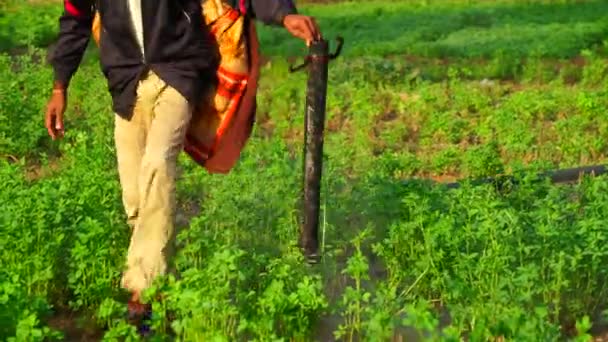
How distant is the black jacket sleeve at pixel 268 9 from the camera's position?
18.8ft

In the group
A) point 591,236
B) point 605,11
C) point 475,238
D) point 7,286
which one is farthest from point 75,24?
point 605,11

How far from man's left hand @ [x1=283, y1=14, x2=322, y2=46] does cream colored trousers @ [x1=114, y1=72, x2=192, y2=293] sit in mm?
565

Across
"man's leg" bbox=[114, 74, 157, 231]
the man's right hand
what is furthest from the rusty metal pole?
the man's right hand

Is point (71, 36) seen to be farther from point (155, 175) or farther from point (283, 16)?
point (283, 16)

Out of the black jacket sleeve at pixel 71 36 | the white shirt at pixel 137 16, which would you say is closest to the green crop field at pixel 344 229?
the black jacket sleeve at pixel 71 36

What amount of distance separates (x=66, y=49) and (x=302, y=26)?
1.12m

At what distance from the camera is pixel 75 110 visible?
38.2ft

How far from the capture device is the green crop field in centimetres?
527

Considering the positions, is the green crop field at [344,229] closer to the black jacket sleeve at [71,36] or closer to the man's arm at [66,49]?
the man's arm at [66,49]

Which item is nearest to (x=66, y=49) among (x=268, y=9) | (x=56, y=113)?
(x=56, y=113)

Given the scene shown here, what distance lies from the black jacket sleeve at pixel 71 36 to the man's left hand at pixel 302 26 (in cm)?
93

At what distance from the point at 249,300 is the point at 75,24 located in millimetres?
1492

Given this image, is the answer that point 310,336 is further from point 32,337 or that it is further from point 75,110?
point 75,110

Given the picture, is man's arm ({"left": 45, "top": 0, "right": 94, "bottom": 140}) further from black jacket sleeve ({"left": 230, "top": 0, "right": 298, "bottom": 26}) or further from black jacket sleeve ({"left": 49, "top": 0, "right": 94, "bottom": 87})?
black jacket sleeve ({"left": 230, "top": 0, "right": 298, "bottom": 26})
